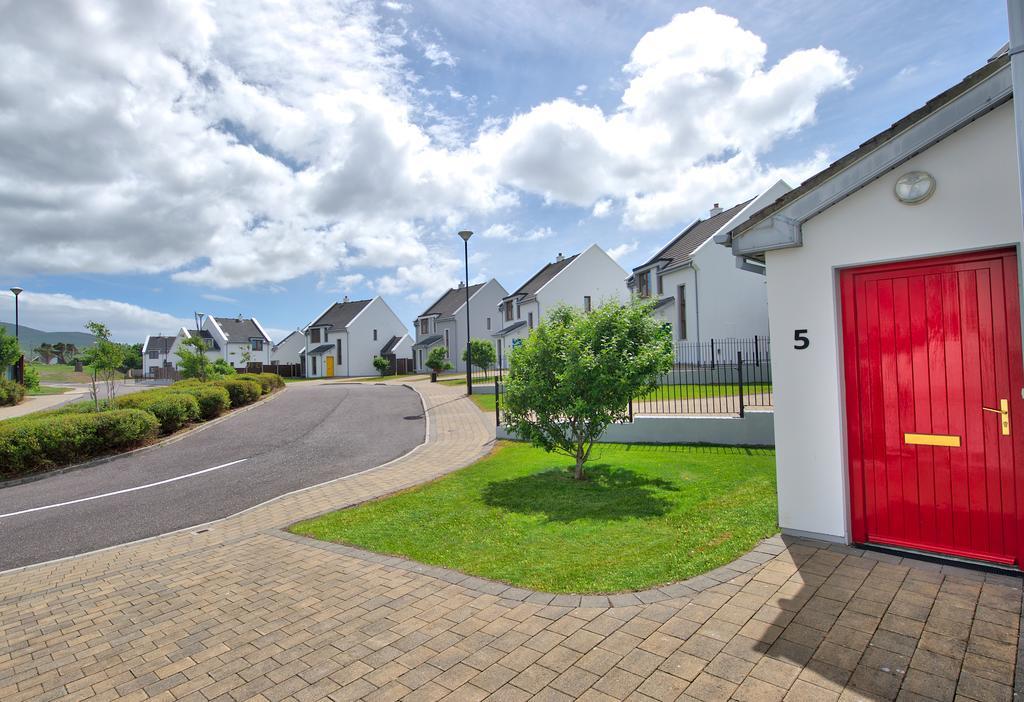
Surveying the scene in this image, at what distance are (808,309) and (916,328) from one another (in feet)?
3.03

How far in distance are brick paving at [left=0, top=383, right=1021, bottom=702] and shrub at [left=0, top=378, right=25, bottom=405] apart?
30166mm

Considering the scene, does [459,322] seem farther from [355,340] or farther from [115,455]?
[115,455]

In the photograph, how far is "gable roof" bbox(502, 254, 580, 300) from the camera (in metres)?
44.4

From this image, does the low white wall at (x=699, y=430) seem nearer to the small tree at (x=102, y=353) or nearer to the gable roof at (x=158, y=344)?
the small tree at (x=102, y=353)

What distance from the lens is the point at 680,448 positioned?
11.3 meters

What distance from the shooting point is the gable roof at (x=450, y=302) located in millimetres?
53000

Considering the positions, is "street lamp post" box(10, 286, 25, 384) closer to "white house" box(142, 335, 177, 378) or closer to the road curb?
the road curb

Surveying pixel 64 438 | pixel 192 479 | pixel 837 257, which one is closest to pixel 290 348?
pixel 64 438

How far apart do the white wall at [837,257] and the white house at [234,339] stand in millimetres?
70095

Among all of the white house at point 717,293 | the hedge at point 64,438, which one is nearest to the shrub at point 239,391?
the hedge at point 64,438

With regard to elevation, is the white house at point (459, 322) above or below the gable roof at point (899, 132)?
above

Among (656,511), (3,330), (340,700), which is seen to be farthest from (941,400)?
(3,330)

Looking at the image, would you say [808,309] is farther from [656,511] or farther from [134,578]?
[134,578]

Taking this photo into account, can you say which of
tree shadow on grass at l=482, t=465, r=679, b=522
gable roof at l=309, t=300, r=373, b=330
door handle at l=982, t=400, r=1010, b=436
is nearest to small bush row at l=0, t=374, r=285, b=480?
tree shadow on grass at l=482, t=465, r=679, b=522
